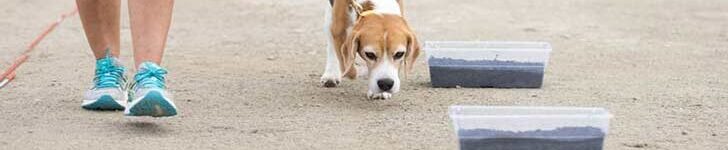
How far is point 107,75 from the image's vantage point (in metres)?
5.41

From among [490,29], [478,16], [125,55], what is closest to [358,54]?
[125,55]

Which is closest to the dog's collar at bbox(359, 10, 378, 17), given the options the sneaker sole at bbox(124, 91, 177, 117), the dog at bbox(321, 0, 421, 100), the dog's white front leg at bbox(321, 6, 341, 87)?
the dog at bbox(321, 0, 421, 100)

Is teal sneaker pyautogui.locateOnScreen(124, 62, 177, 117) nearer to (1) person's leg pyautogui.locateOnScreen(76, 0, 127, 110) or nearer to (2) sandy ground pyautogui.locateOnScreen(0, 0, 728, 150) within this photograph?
(2) sandy ground pyautogui.locateOnScreen(0, 0, 728, 150)

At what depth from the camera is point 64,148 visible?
468 centimetres

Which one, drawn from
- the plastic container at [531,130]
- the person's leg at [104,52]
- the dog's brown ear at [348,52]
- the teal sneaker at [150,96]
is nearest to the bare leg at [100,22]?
the person's leg at [104,52]

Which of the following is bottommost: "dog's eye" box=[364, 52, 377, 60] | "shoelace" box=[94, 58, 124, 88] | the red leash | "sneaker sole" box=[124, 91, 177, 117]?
the red leash

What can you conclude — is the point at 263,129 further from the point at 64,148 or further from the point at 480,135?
the point at 480,135

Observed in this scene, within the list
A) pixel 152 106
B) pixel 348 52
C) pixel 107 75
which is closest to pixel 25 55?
pixel 107 75

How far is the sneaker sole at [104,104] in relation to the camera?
5.32 metres

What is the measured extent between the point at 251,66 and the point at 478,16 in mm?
2516

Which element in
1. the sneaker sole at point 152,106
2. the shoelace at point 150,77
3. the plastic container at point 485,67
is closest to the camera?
the sneaker sole at point 152,106

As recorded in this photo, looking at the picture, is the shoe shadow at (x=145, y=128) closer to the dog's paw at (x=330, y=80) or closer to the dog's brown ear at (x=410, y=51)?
the dog's brown ear at (x=410, y=51)

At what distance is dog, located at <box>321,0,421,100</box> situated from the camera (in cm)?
553

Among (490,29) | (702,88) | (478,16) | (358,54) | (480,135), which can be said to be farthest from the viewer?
(478,16)
